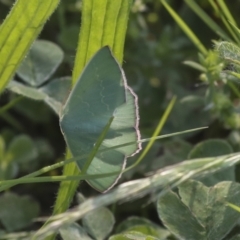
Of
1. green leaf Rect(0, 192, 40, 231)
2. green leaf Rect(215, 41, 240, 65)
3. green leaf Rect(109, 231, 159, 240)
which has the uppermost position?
green leaf Rect(215, 41, 240, 65)

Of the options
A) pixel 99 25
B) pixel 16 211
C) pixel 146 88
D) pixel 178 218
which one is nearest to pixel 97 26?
pixel 99 25

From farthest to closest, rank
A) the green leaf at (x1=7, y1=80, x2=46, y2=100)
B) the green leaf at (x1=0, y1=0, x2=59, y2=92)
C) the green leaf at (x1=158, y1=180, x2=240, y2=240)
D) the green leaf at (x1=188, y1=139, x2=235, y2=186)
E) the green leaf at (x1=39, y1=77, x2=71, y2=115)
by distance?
the green leaf at (x1=39, y1=77, x2=71, y2=115)
the green leaf at (x1=7, y1=80, x2=46, y2=100)
the green leaf at (x1=188, y1=139, x2=235, y2=186)
the green leaf at (x1=0, y1=0, x2=59, y2=92)
the green leaf at (x1=158, y1=180, x2=240, y2=240)

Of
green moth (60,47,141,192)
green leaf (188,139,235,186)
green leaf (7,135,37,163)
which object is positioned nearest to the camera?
green moth (60,47,141,192)

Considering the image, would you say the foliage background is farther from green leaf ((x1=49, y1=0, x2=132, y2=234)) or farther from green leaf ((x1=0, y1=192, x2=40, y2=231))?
green leaf ((x1=49, y1=0, x2=132, y2=234))

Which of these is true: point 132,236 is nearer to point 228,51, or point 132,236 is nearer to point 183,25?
point 228,51

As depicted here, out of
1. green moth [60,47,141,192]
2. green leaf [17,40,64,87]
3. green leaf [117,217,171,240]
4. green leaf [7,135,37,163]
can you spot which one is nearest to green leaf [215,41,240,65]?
green moth [60,47,141,192]

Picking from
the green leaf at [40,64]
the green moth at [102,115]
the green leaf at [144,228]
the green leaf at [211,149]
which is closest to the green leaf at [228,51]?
the green moth at [102,115]

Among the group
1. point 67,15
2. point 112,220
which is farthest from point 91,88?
point 67,15

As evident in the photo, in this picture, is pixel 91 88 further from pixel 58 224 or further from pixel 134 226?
pixel 134 226
